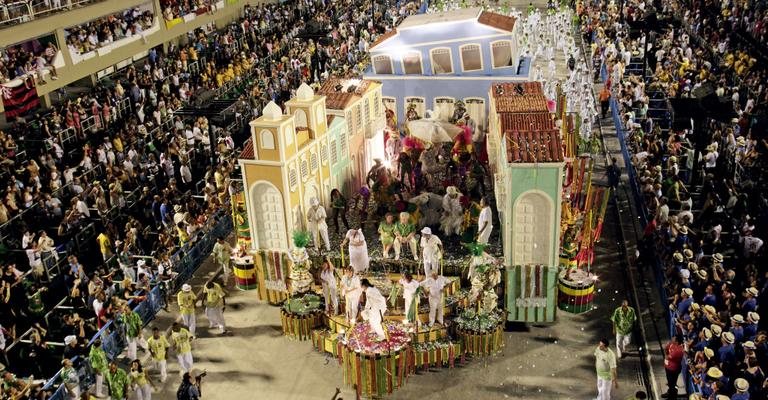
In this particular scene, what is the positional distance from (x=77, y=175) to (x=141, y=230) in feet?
15.4

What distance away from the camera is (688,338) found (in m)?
14.6

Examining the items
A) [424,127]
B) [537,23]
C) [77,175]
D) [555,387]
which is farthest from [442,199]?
[537,23]

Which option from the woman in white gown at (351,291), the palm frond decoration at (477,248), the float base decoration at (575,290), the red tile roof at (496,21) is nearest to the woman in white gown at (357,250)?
the woman in white gown at (351,291)

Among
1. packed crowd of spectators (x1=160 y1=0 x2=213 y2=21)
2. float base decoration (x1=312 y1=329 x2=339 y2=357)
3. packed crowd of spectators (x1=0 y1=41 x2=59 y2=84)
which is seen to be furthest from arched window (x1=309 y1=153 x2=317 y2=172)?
packed crowd of spectators (x1=160 y1=0 x2=213 y2=21)

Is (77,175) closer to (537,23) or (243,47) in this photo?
(243,47)

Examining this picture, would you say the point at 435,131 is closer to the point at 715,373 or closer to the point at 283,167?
the point at 283,167

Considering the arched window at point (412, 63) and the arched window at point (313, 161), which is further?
the arched window at point (412, 63)

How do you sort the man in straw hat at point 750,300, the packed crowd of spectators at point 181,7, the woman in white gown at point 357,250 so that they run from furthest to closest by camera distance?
the packed crowd of spectators at point 181,7 → the woman in white gown at point 357,250 → the man in straw hat at point 750,300

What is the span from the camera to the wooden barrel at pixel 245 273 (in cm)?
1900

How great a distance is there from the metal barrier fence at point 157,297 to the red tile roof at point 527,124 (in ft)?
28.3

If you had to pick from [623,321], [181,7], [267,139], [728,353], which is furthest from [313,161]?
[181,7]

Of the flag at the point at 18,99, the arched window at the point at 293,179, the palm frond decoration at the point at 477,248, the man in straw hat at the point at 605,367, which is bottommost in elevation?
the man in straw hat at the point at 605,367

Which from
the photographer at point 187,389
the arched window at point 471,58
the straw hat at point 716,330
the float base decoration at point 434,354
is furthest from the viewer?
the arched window at point 471,58

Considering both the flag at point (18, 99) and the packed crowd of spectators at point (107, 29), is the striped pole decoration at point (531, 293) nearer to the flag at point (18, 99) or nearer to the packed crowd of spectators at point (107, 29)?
the flag at point (18, 99)
